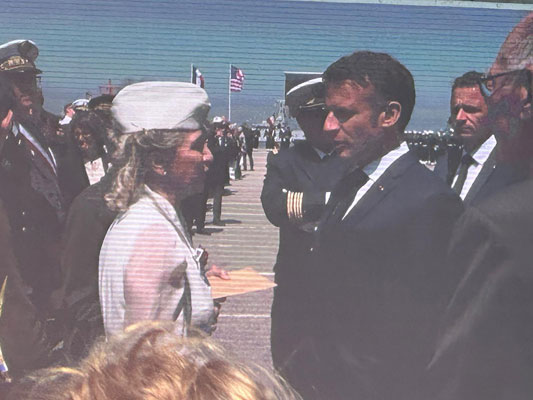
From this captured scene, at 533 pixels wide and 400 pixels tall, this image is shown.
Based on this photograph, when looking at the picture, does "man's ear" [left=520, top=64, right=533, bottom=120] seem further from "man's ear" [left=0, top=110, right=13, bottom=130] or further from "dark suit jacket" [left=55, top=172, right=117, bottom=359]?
"man's ear" [left=0, top=110, right=13, bottom=130]

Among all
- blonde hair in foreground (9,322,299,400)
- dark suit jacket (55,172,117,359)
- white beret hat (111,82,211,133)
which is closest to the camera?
blonde hair in foreground (9,322,299,400)

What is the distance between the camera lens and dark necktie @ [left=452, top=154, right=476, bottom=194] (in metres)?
2.18

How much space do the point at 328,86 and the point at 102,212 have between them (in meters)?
0.72

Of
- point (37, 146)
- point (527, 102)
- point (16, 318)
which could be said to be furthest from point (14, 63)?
point (527, 102)

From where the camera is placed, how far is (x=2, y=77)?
7.07 feet

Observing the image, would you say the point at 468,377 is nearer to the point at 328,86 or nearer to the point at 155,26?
the point at 328,86

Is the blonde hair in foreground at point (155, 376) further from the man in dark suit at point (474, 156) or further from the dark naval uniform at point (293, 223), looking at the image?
the man in dark suit at point (474, 156)

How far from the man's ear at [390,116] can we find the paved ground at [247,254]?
0.34m

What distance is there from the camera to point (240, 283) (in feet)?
7.52

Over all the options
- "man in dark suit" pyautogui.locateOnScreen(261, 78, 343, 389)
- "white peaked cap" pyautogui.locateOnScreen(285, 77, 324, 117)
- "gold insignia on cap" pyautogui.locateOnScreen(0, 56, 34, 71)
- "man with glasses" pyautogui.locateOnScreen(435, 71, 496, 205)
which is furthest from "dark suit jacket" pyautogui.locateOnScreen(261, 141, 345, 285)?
"gold insignia on cap" pyautogui.locateOnScreen(0, 56, 34, 71)

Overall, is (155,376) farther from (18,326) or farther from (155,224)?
(18,326)

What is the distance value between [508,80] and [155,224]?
1055mm

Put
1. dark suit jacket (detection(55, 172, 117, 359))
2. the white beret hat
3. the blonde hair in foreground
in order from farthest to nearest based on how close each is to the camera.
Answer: dark suit jacket (detection(55, 172, 117, 359)) → the white beret hat → the blonde hair in foreground

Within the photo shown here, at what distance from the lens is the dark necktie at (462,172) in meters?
2.18
